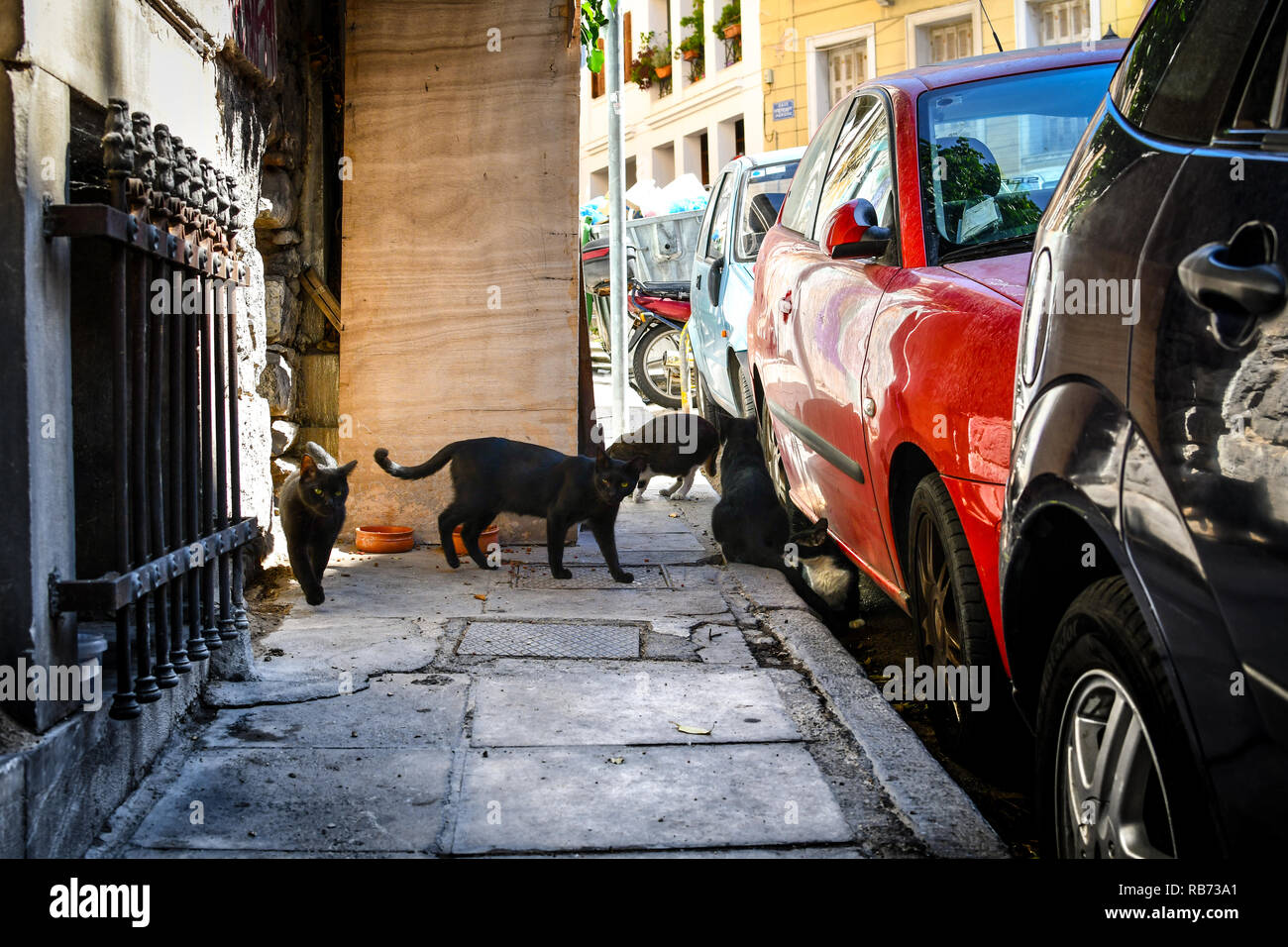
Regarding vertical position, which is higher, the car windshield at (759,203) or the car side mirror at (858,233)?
the car windshield at (759,203)

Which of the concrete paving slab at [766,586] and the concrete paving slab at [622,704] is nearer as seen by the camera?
the concrete paving slab at [622,704]

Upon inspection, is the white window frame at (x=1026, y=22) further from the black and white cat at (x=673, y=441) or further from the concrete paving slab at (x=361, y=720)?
the concrete paving slab at (x=361, y=720)

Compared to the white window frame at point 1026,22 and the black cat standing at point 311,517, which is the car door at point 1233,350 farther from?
the white window frame at point 1026,22

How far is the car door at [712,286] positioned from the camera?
27.6ft

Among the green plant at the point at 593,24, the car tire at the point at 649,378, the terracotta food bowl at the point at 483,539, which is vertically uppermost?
the green plant at the point at 593,24

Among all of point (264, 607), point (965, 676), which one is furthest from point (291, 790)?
point (264, 607)

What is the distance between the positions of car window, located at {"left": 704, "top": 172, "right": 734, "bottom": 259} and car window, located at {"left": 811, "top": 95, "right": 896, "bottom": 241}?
340cm

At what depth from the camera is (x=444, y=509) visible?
243 inches

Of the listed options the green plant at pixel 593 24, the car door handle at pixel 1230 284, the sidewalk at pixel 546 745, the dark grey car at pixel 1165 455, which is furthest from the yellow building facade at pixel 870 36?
the car door handle at pixel 1230 284

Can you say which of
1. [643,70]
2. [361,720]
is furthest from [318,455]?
[643,70]

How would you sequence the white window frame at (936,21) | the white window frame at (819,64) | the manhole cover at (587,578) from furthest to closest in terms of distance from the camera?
the white window frame at (819,64) → the white window frame at (936,21) → the manhole cover at (587,578)

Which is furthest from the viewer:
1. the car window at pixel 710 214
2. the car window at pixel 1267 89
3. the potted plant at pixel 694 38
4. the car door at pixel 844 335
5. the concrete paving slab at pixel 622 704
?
the potted plant at pixel 694 38

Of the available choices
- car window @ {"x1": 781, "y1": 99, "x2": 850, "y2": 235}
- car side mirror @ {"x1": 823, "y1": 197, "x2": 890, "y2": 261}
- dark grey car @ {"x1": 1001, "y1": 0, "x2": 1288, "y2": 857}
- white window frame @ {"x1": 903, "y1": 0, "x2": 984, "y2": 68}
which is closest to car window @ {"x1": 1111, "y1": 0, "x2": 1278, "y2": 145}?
dark grey car @ {"x1": 1001, "y1": 0, "x2": 1288, "y2": 857}
